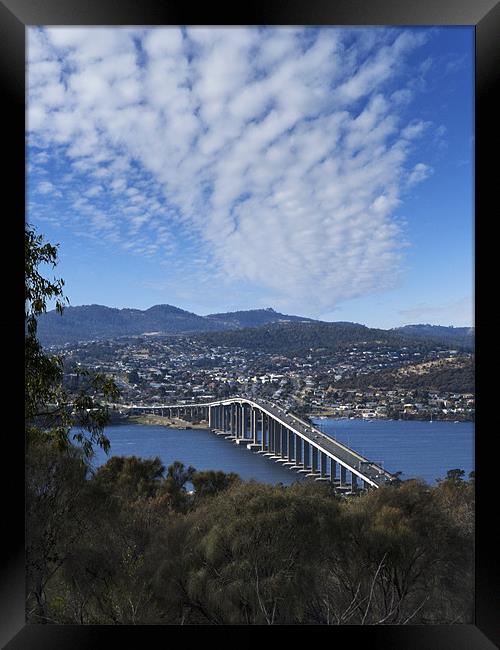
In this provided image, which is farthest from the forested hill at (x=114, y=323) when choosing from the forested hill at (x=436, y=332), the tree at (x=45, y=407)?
the forested hill at (x=436, y=332)

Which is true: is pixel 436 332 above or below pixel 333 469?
above

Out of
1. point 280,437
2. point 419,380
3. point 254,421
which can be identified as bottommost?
point 280,437

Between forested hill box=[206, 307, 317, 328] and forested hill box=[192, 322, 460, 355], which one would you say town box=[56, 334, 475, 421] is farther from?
forested hill box=[206, 307, 317, 328]

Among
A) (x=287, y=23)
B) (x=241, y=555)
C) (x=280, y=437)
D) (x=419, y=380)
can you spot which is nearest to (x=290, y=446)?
(x=280, y=437)

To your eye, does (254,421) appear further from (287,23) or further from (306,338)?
(287,23)

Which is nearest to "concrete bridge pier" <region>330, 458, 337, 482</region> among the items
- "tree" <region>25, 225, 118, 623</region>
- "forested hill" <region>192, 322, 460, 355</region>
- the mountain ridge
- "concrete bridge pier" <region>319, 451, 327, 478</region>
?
"concrete bridge pier" <region>319, 451, 327, 478</region>

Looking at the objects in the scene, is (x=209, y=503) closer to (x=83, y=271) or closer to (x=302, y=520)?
(x=302, y=520)

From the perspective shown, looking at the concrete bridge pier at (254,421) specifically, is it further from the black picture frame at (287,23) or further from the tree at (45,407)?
the black picture frame at (287,23)
